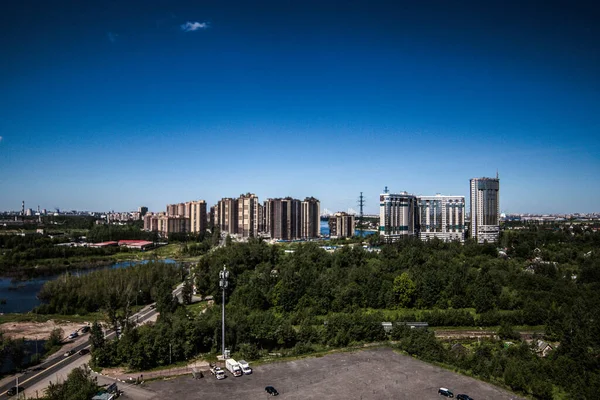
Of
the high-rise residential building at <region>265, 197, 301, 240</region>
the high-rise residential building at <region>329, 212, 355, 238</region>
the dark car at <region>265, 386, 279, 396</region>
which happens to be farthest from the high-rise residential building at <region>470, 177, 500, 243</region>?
the dark car at <region>265, 386, 279, 396</region>

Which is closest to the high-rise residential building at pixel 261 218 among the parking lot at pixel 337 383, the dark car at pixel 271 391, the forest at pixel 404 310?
the forest at pixel 404 310

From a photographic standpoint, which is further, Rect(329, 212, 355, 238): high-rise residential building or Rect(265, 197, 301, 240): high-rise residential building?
Rect(329, 212, 355, 238): high-rise residential building

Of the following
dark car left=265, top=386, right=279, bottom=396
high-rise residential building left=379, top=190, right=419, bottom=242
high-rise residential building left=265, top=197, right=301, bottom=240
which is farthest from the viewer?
high-rise residential building left=265, top=197, right=301, bottom=240

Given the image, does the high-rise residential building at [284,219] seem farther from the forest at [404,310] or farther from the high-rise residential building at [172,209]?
the high-rise residential building at [172,209]

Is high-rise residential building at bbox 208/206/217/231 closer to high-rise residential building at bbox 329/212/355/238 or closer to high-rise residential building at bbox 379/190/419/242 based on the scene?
high-rise residential building at bbox 329/212/355/238

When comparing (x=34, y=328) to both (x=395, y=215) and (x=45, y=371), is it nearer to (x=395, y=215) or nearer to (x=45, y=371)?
(x=45, y=371)

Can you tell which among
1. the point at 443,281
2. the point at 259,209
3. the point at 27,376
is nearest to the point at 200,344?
the point at 27,376

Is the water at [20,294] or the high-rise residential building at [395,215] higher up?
the high-rise residential building at [395,215]
